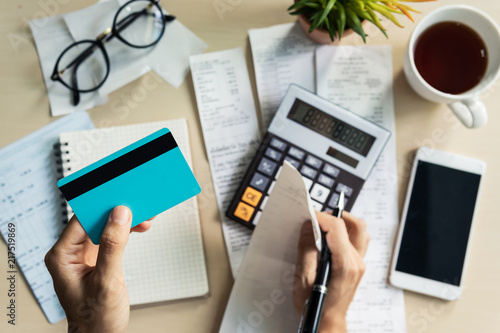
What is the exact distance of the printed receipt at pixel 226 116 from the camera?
2.74 ft

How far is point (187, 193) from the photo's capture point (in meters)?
0.61

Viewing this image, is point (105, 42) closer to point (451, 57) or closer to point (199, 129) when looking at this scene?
point (199, 129)

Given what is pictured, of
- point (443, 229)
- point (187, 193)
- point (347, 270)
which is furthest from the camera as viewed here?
point (443, 229)

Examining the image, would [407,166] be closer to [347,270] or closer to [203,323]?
[347,270]

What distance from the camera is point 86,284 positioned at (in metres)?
0.65

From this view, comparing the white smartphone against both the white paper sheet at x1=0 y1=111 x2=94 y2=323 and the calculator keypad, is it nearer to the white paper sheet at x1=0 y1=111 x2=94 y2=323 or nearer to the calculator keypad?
the calculator keypad

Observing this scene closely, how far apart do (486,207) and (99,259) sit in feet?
2.37

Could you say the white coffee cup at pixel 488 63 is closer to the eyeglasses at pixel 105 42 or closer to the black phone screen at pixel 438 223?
the black phone screen at pixel 438 223

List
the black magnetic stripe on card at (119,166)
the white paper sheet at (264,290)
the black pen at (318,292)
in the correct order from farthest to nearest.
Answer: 1. the white paper sheet at (264,290)
2. the black pen at (318,292)
3. the black magnetic stripe on card at (119,166)

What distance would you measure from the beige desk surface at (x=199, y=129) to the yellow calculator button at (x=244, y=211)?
0.15 ft

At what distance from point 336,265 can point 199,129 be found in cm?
37

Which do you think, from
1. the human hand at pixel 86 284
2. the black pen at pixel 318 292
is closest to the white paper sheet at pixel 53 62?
the human hand at pixel 86 284

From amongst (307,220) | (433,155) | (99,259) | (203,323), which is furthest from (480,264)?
(99,259)

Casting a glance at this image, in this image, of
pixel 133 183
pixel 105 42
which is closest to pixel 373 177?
pixel 133 183
